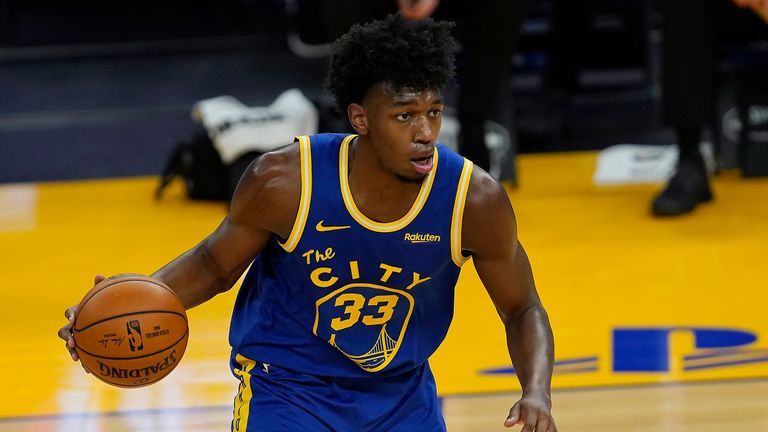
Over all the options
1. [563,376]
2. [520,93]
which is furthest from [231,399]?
[520,93]

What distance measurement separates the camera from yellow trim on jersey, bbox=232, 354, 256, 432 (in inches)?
123

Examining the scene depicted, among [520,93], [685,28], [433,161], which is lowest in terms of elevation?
[520,93]

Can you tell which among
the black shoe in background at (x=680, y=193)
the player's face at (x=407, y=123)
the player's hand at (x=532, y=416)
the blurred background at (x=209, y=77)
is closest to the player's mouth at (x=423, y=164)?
the player's face at (x=407, y=123)

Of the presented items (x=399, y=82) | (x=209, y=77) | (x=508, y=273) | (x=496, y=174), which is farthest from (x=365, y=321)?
(x=209, y=77)

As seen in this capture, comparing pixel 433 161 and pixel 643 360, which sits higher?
pixel 433 161

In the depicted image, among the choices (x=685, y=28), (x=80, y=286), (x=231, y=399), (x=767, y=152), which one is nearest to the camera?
(x=231, y=399)

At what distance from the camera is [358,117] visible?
296 centimetres

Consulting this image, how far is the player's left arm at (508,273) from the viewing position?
3.03m

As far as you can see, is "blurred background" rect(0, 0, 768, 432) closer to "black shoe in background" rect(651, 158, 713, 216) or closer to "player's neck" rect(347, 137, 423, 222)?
"black shoe in background" rect(651, 158, 713, 216)

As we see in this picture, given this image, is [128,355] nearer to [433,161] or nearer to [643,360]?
[433,161]

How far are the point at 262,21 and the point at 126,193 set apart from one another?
4133 mm

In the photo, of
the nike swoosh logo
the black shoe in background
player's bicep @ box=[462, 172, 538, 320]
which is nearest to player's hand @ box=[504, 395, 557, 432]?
player's bicep @ box=[462, 172, 538, 320]

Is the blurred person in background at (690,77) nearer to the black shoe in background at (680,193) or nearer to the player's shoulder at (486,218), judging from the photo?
the black shoe in background at (680,193)

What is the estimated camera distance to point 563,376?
4379 mm
